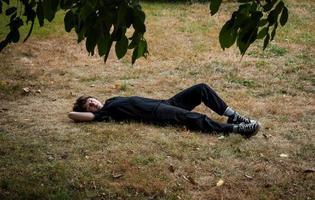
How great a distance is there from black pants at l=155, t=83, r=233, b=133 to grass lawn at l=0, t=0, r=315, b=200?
0.42 ft

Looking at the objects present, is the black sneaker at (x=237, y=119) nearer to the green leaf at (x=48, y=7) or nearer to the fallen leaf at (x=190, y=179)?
the fallen leaf at (x=190, y=179)

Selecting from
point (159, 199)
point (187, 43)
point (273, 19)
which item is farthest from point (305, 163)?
point (187, 43)

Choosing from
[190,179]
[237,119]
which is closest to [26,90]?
[237,119]

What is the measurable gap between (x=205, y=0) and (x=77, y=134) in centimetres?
1143

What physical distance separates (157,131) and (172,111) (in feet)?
1.20

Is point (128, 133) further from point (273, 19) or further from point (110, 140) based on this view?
point (273, 19)

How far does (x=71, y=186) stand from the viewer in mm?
4840

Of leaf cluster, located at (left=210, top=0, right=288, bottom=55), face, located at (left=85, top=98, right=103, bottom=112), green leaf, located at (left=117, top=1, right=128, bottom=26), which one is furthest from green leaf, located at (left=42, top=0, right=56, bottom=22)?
face, located at (left=85, top=98, right=103, bottom=112)

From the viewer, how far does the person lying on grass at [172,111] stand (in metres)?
6.26

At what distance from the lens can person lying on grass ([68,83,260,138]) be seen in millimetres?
6260

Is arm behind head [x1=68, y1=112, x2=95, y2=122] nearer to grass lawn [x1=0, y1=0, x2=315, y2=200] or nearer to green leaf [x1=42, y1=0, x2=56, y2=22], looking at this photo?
grass lawn [x1=0, y1=0, x2=315, y2=200]

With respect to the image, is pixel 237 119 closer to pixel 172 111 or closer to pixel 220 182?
pixel 172 111

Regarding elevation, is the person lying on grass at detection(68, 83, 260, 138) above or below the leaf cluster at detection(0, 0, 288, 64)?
below

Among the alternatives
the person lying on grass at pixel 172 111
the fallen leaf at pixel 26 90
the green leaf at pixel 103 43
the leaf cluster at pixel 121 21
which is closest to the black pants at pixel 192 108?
the person lying on grass at pixel 172 111
